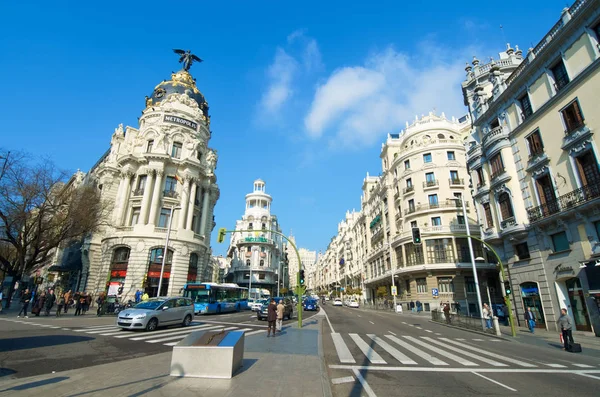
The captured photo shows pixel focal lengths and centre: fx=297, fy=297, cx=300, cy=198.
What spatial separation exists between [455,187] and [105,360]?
4000 centimetres

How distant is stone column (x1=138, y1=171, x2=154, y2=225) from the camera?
36656 millimetres

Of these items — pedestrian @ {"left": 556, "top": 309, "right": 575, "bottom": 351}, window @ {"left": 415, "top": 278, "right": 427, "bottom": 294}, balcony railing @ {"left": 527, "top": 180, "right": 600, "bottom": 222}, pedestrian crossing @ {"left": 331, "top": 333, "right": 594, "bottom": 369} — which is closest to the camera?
pedestrian crossing @ {"left": 331, "top": 333, "right": 594, "bottom": 369}

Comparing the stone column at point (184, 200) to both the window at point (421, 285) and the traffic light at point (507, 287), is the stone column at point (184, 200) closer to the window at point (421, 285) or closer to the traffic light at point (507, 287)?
the window at point (421, 285)

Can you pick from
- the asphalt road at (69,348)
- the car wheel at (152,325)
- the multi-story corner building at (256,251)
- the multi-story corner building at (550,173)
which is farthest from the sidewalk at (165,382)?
the multi-story corner building at (256,251)

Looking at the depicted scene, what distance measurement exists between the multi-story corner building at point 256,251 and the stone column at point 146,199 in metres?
32.7

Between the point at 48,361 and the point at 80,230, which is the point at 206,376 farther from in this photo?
the point at 80,230

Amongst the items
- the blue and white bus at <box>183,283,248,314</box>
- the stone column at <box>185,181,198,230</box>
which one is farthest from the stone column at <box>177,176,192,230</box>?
the blue and white bus at <box>183,283,248,314</box>

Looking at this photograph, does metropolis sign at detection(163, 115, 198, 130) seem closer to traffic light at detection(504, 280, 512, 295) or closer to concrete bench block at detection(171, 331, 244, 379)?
concrete bench block at detection(171, 331, 244, 379)

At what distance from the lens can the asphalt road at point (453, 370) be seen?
6816mm

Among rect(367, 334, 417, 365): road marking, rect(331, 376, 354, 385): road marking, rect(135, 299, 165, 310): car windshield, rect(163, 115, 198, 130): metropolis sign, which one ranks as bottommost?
rect(367, 334, 417, 365): road marking

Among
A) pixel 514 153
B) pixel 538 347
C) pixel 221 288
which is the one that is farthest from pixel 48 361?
pixel 514 153

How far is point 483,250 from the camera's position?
107 feet

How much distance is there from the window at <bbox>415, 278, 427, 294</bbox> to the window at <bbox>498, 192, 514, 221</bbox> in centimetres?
1702

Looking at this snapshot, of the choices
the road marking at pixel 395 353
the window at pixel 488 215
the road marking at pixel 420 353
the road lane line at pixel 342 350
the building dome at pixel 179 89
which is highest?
the building dome at pixel 179 89
